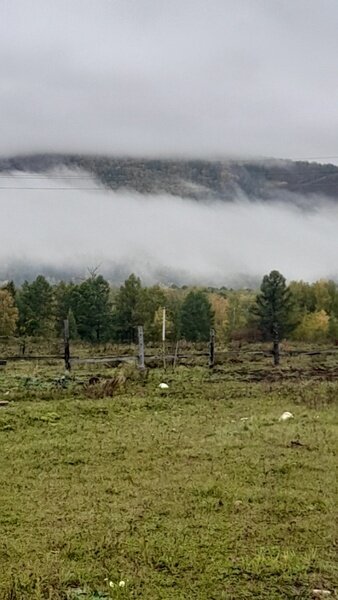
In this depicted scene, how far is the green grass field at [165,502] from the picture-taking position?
4.86 meters

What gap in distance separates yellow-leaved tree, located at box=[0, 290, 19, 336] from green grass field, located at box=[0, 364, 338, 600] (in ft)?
156

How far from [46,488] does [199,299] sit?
213 ft

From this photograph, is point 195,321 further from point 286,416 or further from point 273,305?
point 286,416

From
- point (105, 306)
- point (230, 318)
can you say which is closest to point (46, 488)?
point (105, 306)

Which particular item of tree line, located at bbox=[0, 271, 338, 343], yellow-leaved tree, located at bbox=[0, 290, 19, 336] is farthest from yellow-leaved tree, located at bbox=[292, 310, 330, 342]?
yellow-leaved tree, located at bbox=[0, 290, 19, 336]

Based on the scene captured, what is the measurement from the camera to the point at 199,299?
71938mm

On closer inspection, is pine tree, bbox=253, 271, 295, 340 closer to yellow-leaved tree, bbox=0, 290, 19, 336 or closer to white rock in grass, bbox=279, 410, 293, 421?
yellow-leaved tree, bbox=0, 290, 19, 336

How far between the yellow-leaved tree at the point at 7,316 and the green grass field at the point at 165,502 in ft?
156

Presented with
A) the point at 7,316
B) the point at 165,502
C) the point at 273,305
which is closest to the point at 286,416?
the point at 165,502

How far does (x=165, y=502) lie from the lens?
6.71m

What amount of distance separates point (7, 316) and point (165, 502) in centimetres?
5488

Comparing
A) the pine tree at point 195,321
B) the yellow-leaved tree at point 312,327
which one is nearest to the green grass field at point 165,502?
the pine tree at point 195,321

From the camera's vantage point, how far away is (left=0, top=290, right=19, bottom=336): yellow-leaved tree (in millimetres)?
58347

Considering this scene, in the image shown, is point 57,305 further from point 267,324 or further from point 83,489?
point 83,489
